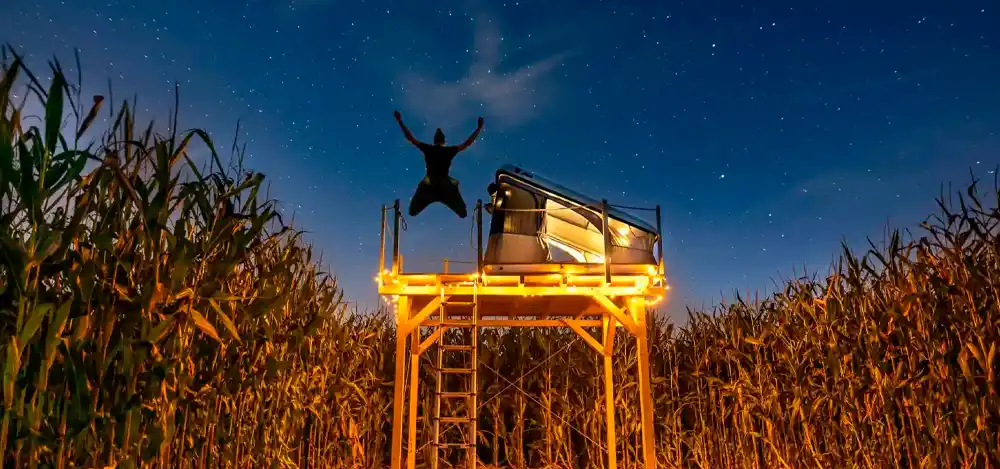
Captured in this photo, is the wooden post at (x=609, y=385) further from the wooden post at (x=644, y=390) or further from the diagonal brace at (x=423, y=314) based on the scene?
the diagonal brace at (x=423, y=314)

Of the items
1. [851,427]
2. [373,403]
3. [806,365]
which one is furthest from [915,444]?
[373,403]

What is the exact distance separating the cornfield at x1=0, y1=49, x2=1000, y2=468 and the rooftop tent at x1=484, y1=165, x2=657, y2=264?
2259 mm

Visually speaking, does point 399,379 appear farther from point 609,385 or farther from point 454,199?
point 609,385

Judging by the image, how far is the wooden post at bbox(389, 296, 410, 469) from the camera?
876 centimetres

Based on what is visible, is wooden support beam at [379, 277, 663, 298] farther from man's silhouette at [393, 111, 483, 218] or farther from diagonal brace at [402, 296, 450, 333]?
man's silhouette at [393, 111, 483, 218]

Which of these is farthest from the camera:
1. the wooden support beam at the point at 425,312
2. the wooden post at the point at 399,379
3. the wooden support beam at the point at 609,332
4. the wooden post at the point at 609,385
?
the wooden post at the point at 609,385

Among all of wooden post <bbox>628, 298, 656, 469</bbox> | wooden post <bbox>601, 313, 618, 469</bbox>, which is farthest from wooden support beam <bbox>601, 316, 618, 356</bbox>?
wooden post <bbox>628, 298, 656, 469</bbox>

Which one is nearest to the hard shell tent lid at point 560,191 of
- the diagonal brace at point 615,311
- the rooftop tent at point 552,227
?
the rooftop tent at point 552,227

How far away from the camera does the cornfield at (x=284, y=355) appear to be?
317cm

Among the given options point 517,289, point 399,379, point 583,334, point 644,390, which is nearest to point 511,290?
point 517,289

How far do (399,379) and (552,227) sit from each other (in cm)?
316

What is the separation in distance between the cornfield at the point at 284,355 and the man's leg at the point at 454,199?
2.22 metres

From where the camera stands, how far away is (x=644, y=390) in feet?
29.6

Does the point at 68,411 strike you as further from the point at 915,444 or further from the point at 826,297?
the point at 826,297
